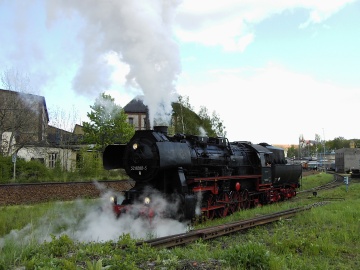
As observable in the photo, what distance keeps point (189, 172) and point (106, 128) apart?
25756 millimetres

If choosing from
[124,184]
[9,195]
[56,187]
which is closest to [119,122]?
[124,184]

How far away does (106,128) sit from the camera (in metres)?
36.3

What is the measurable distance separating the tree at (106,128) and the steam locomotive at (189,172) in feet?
72.0

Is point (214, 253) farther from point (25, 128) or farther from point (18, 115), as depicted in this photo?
point (25, 128)

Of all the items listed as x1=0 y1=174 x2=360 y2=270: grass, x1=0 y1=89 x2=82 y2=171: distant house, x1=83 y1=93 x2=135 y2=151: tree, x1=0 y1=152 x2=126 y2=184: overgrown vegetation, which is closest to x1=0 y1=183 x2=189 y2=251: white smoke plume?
x1=0 y1=174 x2=360 y2=270: grass

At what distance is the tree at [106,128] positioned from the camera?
36.1 m

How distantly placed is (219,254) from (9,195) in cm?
1365

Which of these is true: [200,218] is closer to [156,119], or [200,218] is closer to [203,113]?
[156,119]

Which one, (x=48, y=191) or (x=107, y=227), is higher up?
(x=48, y=191)

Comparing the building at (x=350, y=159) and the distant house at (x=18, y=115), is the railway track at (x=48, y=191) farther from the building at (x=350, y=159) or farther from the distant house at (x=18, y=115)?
the building at (x=350, y=159)

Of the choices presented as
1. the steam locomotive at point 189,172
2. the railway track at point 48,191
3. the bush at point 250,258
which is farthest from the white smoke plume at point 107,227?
the railway track at point 48,191

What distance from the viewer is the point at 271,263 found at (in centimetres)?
589

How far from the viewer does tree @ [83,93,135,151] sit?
36125 mm

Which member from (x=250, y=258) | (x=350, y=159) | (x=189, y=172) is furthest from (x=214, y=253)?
(x=350, y=159)
